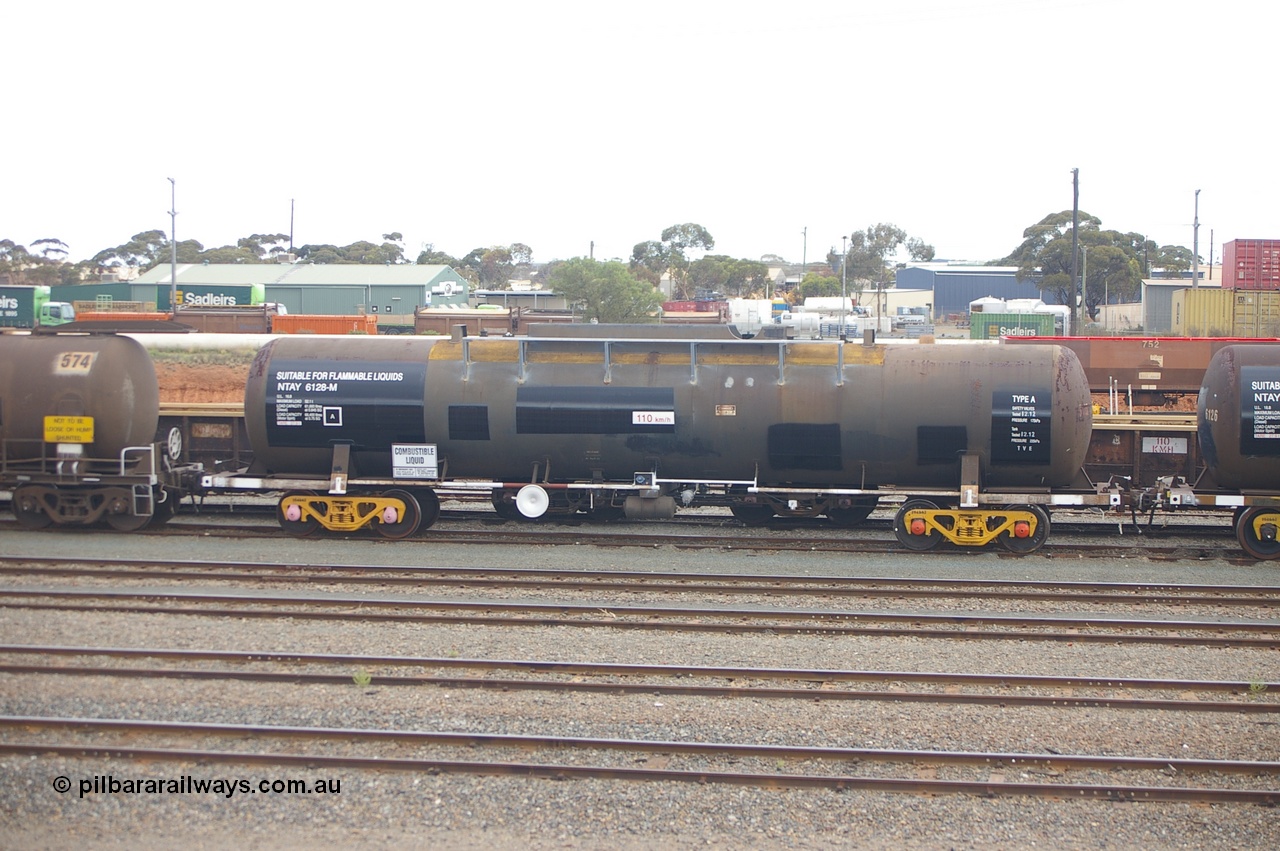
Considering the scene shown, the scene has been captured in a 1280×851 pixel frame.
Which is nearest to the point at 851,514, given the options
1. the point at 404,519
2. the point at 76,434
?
the point at 404,519

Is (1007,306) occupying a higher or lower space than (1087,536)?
higher

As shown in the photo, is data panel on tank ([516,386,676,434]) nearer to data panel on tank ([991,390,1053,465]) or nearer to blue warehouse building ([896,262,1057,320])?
data panel on tank ([991,390,1053,465])

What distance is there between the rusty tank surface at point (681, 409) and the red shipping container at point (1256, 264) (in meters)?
41.9

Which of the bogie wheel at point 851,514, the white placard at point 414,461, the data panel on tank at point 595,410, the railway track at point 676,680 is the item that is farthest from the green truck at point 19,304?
the railway track at point 676,680

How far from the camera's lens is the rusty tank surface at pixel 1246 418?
1519 centimetres

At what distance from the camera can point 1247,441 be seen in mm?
15320

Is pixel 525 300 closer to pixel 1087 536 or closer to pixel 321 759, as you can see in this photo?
pixel 1087 536

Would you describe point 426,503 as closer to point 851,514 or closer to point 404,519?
point 404,519

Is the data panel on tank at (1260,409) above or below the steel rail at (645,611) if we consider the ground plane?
above

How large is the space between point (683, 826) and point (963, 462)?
31.8 ft

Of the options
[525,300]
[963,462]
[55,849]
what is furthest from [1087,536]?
[525,300]

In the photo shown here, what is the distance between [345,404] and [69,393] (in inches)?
181

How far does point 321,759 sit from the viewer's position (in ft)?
27.3

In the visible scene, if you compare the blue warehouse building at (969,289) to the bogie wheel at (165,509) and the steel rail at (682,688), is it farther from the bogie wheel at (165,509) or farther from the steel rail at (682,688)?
the steel rail at (682,688)
